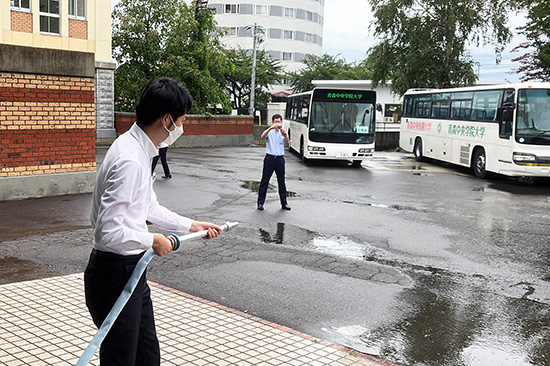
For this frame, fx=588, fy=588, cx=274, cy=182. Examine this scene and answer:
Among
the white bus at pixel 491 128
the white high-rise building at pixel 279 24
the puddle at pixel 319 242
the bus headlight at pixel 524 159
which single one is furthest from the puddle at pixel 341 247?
the white high-rise building at pixel 279 24

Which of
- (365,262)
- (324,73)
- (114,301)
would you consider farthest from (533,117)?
(324,73)

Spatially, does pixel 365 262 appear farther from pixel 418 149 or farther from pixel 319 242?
pixel 418 149

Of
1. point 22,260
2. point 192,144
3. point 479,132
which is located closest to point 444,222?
point 22,260

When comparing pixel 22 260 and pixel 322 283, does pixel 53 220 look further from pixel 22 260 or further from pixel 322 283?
pixel 322 283

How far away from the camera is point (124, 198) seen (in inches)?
114

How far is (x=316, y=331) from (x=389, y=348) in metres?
0.69

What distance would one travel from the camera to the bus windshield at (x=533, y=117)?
16.9 m

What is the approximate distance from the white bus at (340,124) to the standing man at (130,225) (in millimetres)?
17767

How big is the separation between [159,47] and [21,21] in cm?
657

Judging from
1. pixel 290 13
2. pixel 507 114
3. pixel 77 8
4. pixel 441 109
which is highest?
pixel 290 13

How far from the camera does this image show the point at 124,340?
3012 mm

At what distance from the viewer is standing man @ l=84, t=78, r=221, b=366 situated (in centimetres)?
290

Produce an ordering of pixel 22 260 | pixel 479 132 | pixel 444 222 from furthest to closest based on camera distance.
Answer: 1. pixel 479 132
2. pixel 444 222
3. pixel 22 260

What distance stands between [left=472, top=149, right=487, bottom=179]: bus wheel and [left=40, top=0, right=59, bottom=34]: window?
21.0 m
